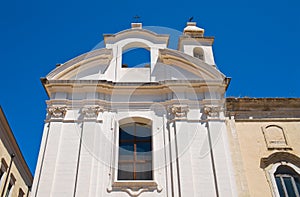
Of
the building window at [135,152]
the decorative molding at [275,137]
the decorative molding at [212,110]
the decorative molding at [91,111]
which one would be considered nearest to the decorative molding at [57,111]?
the decorative molding at [91,111]

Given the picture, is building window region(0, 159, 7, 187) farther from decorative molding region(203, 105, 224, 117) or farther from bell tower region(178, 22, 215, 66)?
bell tower region(178, 22, 215, 66)

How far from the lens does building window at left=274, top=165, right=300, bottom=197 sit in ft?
42.2

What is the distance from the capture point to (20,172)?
17.7 meters

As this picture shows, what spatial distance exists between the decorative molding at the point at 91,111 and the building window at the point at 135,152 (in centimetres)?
117

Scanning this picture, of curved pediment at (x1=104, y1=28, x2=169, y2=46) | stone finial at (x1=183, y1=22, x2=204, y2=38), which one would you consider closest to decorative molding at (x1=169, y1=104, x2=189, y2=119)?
curved pediment at (x1=104, y1=28, x2=169, y2=46)

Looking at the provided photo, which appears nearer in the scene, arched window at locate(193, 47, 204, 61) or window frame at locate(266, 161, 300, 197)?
window frame at locate(266, 161, 300, 197)

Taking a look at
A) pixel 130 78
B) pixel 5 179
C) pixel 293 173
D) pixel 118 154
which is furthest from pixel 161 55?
pixel 5 179

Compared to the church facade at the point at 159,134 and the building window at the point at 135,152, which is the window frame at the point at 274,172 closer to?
the church facade at the point at 159,134

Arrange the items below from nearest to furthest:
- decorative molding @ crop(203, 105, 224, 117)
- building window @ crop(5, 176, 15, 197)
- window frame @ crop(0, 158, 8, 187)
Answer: decorative molding @ crop(203, 105, 224, 117) → window frame @ crop(0, 158, 8, 187) → building window @ crop(5, 176, 15, 197)

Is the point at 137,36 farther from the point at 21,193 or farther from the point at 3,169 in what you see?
the point at 21,193

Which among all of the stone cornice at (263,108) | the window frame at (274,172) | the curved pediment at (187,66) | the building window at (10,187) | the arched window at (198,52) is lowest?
the window frame at (274,172)

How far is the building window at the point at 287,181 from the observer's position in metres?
12.9

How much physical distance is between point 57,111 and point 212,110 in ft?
20.2

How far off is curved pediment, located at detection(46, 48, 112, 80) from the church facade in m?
0.04
